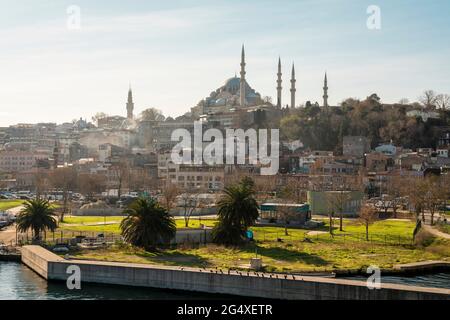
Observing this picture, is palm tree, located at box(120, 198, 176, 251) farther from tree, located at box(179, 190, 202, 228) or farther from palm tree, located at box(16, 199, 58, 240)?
tree, located at box(179, 190, 202, 228)

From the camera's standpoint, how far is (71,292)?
95.8 feet

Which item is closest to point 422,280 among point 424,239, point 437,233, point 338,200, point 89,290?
point 424,239

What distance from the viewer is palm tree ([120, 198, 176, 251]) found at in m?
36.1

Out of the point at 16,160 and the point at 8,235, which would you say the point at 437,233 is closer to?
the point at 8,235

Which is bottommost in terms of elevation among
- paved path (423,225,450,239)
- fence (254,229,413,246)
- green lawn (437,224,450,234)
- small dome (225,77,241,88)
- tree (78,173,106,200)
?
fence (254,229,413,246)

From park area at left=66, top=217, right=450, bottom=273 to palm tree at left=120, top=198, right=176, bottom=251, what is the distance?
55 cm

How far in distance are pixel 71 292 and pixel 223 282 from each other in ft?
20.9

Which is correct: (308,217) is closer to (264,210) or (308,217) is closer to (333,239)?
(264,210)

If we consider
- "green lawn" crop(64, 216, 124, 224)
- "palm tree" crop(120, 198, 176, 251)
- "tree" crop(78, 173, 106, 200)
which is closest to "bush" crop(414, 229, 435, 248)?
"palm tree" crop(120, 198, 176, 251)

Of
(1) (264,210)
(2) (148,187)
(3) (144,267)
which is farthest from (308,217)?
(2) (148,187)

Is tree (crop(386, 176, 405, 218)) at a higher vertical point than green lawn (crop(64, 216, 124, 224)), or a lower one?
higher

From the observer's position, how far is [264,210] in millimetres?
50750

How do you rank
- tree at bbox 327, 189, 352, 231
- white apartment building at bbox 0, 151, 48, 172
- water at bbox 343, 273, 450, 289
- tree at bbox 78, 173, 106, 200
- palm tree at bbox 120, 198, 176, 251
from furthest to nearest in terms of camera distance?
white apartment building at bbox 0, 151, 48, 172 → tree at bbox 78, 173, 106, 200 → tree at bbox 327, 189, 352, 231 → palm tree at bbox 120, 198, 176, 251 → water at bbox 343, 273, 450, 289

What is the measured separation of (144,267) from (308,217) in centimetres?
2133
